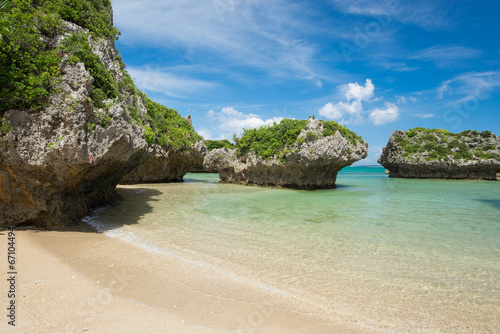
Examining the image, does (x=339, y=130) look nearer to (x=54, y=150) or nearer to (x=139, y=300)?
(x=54, y=150)

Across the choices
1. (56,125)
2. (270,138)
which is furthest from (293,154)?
(56,125)

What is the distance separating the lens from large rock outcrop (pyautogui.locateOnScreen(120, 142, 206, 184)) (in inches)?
950

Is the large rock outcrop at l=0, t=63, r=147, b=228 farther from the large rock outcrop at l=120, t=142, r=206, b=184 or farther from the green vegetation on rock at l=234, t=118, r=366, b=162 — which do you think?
the green vegetation on rock at l=234, t=118, r=366, b=162

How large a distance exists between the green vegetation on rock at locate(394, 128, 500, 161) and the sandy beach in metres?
47.7

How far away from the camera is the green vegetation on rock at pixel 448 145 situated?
4031 cm

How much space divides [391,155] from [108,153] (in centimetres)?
5047

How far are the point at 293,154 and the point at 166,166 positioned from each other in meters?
13.1

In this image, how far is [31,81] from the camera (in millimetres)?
7164

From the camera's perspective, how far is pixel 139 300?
14.0ft

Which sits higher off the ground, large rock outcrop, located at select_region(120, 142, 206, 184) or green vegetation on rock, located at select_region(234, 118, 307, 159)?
green vegetation on rock, located at select_region(234, 118, 307, 159)

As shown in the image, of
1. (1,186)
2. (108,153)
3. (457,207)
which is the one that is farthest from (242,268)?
(457,207)

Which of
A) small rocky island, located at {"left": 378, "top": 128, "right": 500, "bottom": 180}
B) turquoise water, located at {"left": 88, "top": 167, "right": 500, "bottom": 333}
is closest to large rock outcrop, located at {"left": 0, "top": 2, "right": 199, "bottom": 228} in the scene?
turquoise water, located at {"left": 88, "top": 167, "right": 500, "bottom": 333}

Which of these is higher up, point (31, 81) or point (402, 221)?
point (31, 81)

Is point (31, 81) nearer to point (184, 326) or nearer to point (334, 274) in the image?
point (184, 326)
